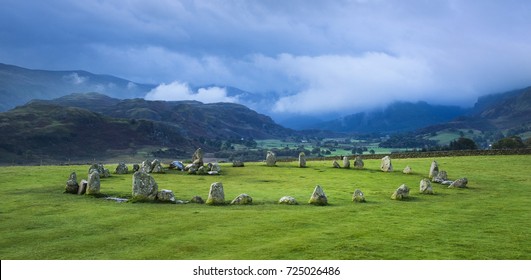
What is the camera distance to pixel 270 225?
2666 centimetres

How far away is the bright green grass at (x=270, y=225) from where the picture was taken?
70.0 ft

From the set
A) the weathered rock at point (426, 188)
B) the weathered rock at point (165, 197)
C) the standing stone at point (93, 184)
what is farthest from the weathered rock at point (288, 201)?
the standing stone at point (93, 184)

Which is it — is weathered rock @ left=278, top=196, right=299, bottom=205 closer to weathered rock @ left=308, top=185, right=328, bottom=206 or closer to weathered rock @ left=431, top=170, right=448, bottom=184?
weathered rock @ left=308, top=185, right=328, bottom=206

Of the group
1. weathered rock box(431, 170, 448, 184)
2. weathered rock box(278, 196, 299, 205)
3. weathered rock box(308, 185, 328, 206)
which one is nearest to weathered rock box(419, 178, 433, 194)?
weathered rock box(431, 170, 448, 184)

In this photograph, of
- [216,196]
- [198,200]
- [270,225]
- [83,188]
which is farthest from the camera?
[83,188]

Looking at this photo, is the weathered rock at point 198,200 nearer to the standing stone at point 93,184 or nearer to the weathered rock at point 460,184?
the standing stone at point 93,184

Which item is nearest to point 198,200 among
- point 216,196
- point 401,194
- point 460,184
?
point 216,196

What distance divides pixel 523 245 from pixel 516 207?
13351mm

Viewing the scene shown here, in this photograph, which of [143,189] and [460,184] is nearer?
[143,189]

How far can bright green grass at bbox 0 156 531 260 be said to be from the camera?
2133 centimetres

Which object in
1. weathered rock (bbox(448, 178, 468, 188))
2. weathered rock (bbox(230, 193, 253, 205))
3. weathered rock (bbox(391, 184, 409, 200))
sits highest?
weathered rock (bbox(448, 178, 468, 188))

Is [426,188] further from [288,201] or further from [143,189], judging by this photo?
[143,189]
